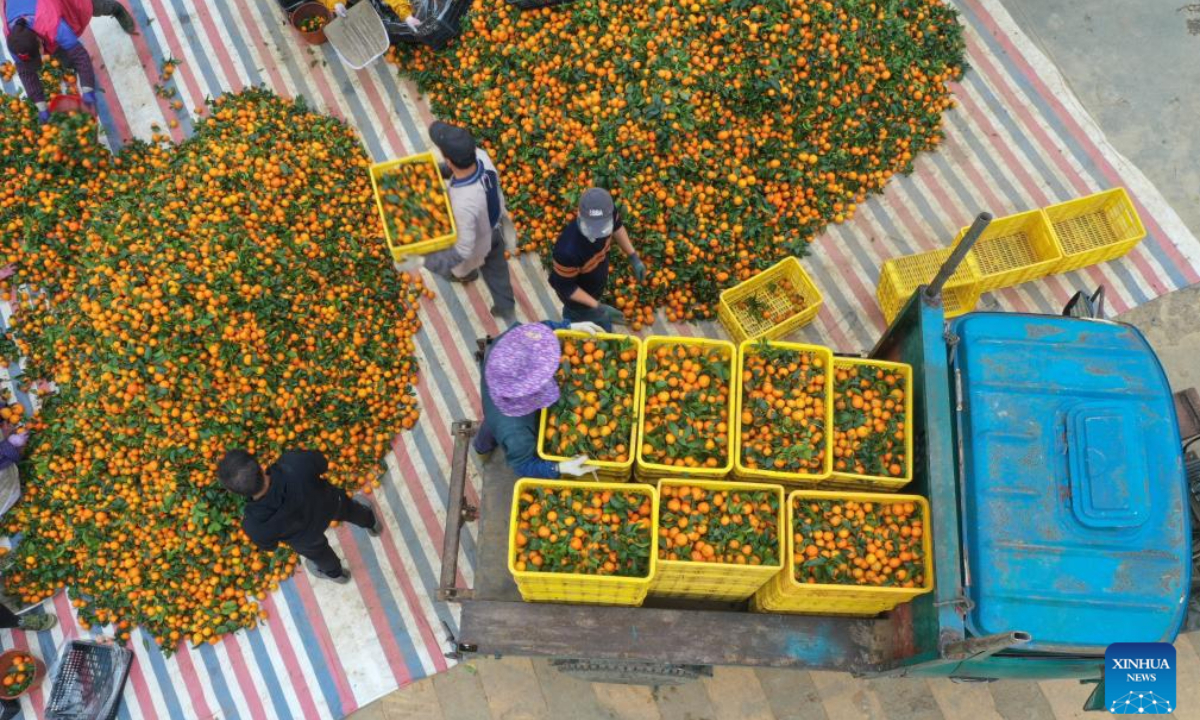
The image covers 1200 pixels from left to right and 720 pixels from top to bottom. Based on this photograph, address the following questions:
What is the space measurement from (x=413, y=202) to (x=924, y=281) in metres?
4.86

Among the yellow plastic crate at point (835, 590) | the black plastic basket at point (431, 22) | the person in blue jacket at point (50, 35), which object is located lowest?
the yellow plastic crate at point (835, 590)

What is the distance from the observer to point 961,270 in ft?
21.0

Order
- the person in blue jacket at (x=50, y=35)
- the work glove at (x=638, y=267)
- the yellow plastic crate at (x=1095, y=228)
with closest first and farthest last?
the work glove at (x=638, y=267) → the yellow plastic crate at (x=1095, y=228) → the person in blue jacket at (x=50, y=35)

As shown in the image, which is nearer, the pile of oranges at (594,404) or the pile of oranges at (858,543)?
the pile of oranges at (858,543)

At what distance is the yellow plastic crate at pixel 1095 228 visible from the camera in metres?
6.51

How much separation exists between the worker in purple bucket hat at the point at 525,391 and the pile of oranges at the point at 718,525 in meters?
0.61

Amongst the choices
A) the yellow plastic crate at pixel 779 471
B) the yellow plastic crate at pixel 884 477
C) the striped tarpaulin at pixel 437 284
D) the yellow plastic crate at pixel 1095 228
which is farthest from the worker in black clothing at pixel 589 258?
the yellow plastic crate at pixel 1095 228

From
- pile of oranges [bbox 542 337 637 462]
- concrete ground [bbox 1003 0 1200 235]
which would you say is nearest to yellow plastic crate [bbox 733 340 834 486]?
pile of oranges [bbox 542 337 637 462]

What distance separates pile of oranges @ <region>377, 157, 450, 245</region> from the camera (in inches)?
205

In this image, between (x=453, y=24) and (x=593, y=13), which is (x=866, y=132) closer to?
(x=593, y=13)

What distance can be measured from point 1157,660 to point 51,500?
835cm

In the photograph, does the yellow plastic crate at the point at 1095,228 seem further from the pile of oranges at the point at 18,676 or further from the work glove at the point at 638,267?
the pile of oranges at the point at 18,676

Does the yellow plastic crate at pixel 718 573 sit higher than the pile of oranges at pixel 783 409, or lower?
lower

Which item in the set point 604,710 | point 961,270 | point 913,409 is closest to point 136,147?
point 604,710
